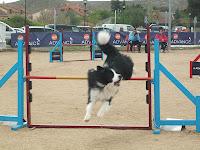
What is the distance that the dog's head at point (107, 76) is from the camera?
7.14m

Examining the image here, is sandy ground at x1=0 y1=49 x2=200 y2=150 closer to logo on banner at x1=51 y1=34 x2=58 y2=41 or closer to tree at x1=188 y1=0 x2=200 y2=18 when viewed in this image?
logo on banner at x1=51 y1=34 x2=58 y2=41

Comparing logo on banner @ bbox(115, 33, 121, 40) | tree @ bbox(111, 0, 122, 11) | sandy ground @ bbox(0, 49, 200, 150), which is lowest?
sandy ground @ bbox(0, 49, 200, 150)

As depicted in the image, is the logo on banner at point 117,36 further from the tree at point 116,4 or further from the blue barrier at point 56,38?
the tree at point 116,4

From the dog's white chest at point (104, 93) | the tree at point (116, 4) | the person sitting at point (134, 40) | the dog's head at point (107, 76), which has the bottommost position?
the dog's white chest at point (104, 93)

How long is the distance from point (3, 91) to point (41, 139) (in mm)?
5769

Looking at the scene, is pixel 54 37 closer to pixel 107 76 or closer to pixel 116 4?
pixel 107 76

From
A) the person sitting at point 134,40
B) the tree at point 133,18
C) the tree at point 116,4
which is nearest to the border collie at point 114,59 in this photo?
the person sitting at point 134,40

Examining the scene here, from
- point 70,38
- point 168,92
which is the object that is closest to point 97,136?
point 168,92

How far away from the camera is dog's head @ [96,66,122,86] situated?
7.14 metres

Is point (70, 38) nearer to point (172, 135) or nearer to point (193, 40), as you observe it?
point (193, 40)

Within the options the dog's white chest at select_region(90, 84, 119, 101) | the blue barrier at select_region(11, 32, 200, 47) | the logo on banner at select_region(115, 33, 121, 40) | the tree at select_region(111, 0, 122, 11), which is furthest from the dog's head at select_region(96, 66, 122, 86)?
the tree at select_region(111, 0, 122, 11)

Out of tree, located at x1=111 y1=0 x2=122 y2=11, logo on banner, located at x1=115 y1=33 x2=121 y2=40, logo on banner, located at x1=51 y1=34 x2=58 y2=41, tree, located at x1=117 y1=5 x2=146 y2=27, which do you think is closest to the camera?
logo on banner, located at x1=51 y1=34 x2=58 y2=41

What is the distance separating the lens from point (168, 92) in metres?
13.4

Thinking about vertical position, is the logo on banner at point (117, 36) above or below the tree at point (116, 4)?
below
